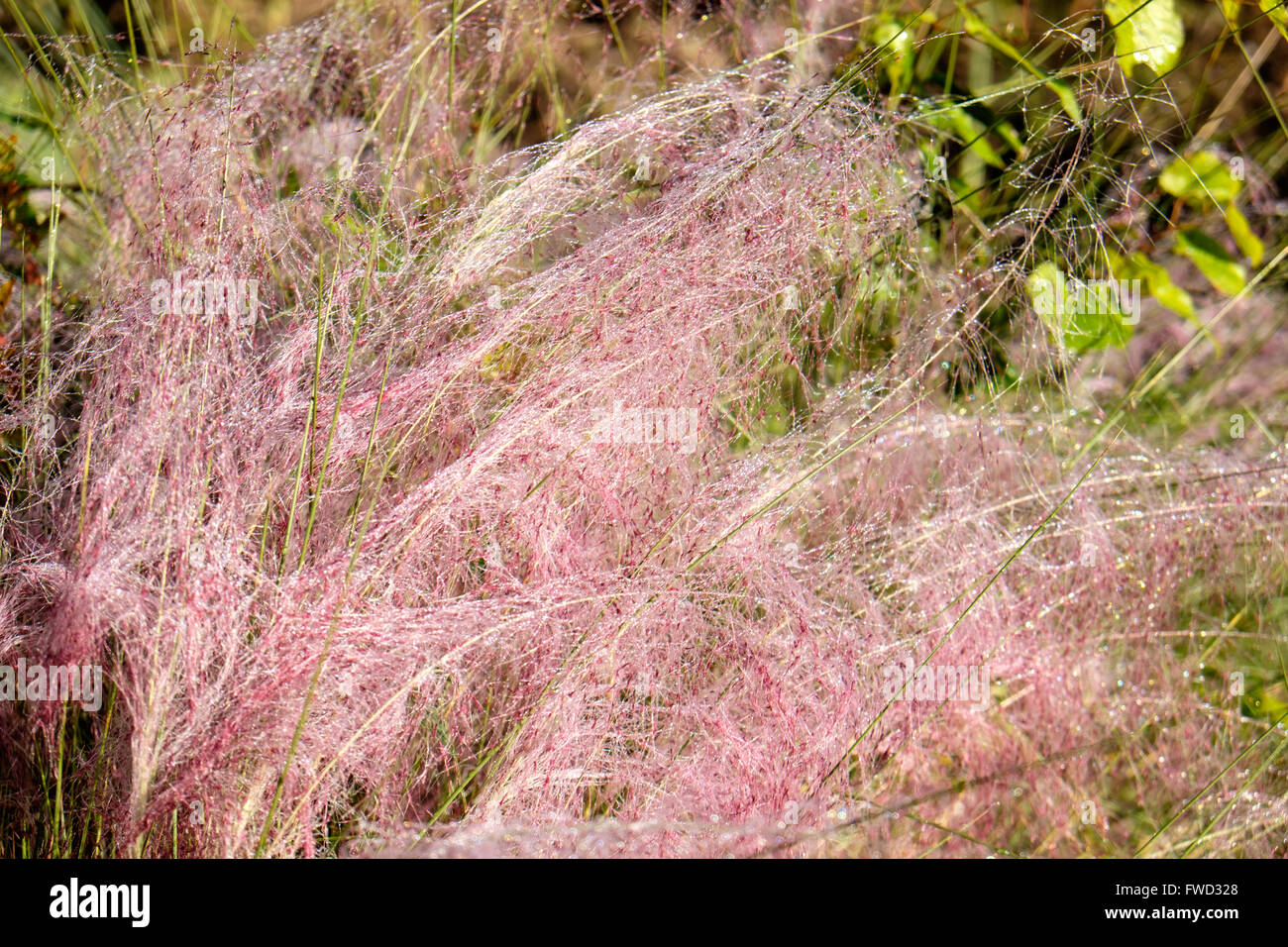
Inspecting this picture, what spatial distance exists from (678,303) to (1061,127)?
0.90m

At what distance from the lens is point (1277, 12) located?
5.76 ft

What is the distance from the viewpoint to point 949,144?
2070 mm

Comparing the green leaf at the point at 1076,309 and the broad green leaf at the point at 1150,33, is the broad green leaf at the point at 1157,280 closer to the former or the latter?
the green leaf at the point at 1076,309

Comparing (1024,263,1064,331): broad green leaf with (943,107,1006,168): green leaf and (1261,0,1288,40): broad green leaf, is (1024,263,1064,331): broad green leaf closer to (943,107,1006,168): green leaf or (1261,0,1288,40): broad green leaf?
(943,107,1006,168): green leaf

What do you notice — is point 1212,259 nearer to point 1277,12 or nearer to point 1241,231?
point 1241,231

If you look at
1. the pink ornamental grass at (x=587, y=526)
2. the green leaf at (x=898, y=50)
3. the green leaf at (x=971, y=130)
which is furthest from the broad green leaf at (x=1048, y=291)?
the green leaf at (x=898, y=50)

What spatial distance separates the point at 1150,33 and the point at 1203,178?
0.49 m

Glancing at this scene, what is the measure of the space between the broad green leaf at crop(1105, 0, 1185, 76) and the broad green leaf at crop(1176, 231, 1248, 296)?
53 cm

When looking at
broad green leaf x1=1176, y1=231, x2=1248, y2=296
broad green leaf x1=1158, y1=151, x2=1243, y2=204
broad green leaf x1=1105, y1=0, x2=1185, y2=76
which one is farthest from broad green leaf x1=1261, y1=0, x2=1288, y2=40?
broad green leaf x1=1176, y1=231, x2=1248, y2=296

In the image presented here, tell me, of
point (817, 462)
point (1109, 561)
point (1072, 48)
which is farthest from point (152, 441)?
point (1072, 48)

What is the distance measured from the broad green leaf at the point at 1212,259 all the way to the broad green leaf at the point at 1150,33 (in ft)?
1.75

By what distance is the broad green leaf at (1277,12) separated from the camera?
63.7 inches

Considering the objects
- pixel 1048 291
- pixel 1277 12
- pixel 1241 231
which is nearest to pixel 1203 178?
pixel 1241 231
